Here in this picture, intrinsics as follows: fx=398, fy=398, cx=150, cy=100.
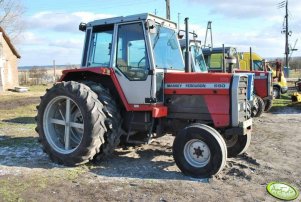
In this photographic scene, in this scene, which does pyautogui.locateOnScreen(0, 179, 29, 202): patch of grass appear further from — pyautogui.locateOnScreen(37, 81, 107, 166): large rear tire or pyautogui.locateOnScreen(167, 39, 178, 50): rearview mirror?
pyautogui.locateOnScreen(167, 39, 178, 50): rearview mirror

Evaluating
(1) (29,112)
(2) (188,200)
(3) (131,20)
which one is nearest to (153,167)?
(2) (188,200)

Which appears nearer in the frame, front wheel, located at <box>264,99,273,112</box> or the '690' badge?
the '690' badge

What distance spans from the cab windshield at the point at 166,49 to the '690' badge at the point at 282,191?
2765 millimetres

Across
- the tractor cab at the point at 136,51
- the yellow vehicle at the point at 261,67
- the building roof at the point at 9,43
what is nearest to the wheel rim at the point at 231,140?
the tractor cab at the point at 136,51

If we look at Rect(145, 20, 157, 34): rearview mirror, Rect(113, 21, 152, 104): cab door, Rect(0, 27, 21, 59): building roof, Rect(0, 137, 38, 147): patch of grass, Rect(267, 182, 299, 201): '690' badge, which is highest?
Rect(0, 27, 21, 59): building roof

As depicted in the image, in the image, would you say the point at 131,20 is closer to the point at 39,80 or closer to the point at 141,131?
the point at 141,131

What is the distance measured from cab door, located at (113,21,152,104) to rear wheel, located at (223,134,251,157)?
1836mm

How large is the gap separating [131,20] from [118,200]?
3280 mm

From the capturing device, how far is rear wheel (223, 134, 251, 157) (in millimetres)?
7516

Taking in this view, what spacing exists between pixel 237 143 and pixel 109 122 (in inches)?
100

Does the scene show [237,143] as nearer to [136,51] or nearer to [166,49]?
[166,49]

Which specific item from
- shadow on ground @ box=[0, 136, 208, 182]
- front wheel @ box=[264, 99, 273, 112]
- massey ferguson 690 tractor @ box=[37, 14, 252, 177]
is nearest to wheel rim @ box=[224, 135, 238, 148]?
massey ferguson 690 tractor @ box=[37, 14, 252, 177]

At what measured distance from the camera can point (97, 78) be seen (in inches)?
295

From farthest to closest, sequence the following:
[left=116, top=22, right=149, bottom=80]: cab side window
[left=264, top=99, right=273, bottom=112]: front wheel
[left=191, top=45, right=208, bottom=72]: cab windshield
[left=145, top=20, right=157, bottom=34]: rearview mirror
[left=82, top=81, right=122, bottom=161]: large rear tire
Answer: [left=264, top=99, right=273, bottom=112]: front wheel < [left=191, top=45, right=208, bottom=72]: cab windshield < [left=116, top=22, right=149, bottom=80]: cab side window < [left=145, top=20, right=157, bottom=34]: rearview mirror < [left=82, top=81, right=122, bottom=161]: large rear tire
